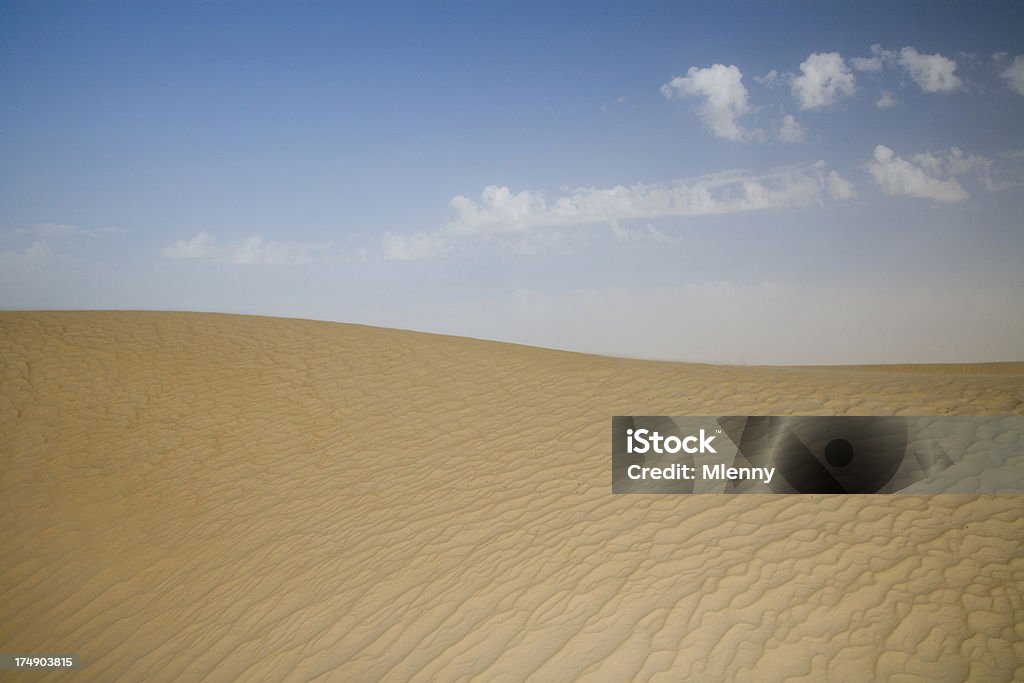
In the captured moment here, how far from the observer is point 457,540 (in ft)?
23.7

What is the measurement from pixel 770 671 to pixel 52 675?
730 centimetres

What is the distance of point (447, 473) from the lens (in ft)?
29.9

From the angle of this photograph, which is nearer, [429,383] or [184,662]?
[184,662]

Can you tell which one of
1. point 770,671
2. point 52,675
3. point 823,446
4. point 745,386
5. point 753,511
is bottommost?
point 52,675

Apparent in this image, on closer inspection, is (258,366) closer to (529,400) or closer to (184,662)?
A: (529,400)

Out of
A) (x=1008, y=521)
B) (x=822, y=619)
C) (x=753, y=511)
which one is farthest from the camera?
(x=753, y=511)

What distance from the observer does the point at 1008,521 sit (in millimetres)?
5875

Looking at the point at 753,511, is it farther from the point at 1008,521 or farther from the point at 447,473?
the point at 447,473

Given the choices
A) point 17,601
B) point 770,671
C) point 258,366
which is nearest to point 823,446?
point 770,671

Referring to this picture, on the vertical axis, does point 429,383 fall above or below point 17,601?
above

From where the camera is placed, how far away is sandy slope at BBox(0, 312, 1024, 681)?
5.14 meters

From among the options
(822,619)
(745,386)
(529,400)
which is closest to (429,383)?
(529,400)

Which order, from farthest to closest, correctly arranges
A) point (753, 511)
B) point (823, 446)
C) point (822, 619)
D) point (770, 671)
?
1. point (823, 446)
2. point (753, 511)
3. point (822, 619)
4. point (770, 671)

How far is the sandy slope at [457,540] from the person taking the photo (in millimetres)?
5145
